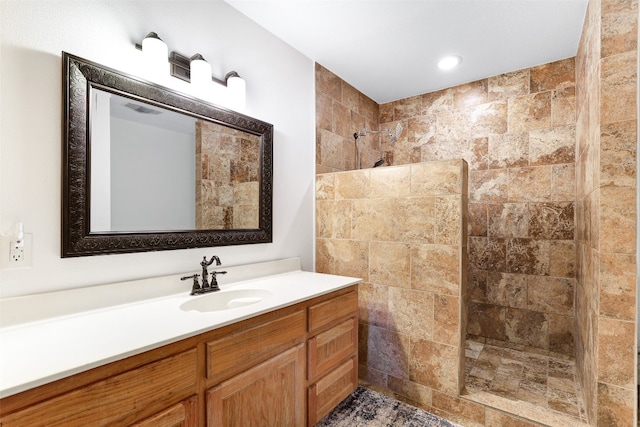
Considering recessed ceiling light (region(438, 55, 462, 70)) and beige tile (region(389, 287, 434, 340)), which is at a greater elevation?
recessed ceiling light (region(438, 55, 462, 70))

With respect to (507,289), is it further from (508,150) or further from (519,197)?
(508,150)

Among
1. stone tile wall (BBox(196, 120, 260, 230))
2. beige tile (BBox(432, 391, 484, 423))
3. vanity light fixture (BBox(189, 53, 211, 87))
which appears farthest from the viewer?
beige tile (BBox(432, 391, 484, 423))

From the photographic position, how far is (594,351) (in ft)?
5.28

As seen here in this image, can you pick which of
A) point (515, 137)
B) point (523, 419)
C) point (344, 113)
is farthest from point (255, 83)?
point (523, 419)

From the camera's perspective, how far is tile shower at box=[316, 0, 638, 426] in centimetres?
150

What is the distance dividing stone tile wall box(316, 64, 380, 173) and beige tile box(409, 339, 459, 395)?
1.54 metres

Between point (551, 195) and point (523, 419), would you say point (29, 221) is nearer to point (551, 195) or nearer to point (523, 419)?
point (523, 419)

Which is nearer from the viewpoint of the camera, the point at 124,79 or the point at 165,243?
the point at 124,79

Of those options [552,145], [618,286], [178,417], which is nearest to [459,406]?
[618,286]

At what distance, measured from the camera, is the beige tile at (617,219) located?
57.6 inches

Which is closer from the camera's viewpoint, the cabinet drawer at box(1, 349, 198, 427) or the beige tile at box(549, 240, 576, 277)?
the cabinet drawer at box(1, 349, 198, 427)

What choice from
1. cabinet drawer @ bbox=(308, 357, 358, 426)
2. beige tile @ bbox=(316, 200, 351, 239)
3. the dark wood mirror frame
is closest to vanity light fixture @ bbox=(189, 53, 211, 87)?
the dark wood mirror frame

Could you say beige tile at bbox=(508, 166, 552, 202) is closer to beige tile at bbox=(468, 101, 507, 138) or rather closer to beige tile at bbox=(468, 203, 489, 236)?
beige tile at bbox=(468, 203, 489, 236)

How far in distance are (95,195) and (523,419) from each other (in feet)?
8.32
